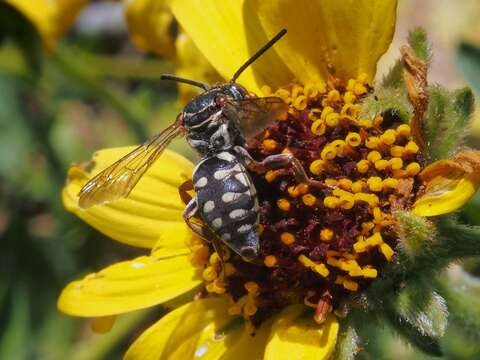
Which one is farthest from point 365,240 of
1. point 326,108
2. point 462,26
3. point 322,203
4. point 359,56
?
point 462,26

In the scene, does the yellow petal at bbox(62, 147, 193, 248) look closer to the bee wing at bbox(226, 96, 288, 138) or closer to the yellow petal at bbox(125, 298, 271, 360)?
the yellow petal at bbox(125, 298, 271, 360)

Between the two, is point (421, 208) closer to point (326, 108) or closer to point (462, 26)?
point (326, 108)

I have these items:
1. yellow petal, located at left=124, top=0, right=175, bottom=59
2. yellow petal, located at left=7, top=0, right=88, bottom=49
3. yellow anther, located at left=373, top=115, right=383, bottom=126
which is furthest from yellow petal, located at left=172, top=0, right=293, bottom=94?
yellow petal, located at left=7, top=0, right=88, bottom=49

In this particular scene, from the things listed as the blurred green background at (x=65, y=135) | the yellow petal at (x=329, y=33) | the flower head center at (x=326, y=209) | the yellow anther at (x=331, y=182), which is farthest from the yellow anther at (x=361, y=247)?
the blurred green background at (x=65, y=135)

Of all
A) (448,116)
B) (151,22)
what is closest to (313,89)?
(448,116)

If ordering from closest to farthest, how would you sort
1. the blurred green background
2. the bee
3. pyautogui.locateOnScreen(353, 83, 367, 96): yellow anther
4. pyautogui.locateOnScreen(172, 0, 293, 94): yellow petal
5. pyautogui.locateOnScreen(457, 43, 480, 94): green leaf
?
the bee, pyautogui.locateOnScreen(353, 83, 367, 96): yellow anther, pyautogui.locateOnScreen(172, 0, 293, 94): yellow petal, pyautogui.locateOnScreen(457, 43, 480, 94): green leaf, the blurred green background

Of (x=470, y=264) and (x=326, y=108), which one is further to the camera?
(x=470, y=264)

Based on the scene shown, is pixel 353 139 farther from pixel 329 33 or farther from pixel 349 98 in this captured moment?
pixel 329 33
